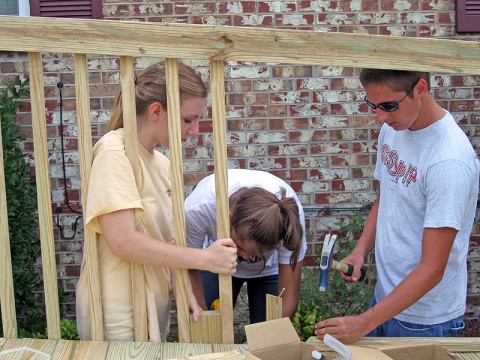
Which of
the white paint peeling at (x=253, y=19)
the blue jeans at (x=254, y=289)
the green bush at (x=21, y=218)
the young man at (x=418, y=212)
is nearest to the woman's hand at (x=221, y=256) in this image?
the young man at (x=418, y=212)

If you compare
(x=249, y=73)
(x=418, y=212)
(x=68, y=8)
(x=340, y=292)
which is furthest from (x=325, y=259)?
(x=68, y=8)

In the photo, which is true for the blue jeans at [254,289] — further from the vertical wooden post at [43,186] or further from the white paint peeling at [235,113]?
the white paint peeling at [235,113]

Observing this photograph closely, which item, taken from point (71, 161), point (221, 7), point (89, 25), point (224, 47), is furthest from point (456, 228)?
point (71, 161)

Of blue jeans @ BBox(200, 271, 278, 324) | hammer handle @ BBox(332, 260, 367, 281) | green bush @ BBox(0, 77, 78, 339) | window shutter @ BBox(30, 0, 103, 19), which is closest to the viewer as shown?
hammer handle @ BBox(332, 260, 367, 281)

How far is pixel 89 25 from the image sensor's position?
2031 mm

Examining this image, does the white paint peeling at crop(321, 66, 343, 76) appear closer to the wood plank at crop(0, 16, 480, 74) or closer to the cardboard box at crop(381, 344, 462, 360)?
the wood plank at crop(0, 16, 480, 74)

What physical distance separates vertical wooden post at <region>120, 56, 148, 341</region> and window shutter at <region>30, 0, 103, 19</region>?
2.29 m

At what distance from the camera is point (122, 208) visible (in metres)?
2.08

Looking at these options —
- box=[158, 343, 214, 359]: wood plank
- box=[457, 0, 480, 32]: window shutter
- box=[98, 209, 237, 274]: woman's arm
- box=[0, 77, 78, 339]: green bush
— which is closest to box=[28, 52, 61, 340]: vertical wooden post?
box=[98, 209, 237, 274]: woman's arm

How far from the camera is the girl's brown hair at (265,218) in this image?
2498 mm

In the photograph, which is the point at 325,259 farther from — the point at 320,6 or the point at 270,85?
the point at 320,6

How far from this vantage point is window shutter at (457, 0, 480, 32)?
169 inches

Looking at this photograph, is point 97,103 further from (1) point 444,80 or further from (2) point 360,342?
(2) point 360,342

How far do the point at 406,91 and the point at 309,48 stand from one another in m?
0.40
